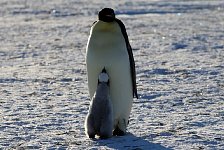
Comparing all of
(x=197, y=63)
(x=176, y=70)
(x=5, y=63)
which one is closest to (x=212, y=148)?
(x=176, y=70)

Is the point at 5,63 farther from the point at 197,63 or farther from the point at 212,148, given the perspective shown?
the point at 212,148

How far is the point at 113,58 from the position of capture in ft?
15.4

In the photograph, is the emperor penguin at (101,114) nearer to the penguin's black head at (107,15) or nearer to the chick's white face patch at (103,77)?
the chick's white face patch at (103,77)

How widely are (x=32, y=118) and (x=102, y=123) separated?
105cm

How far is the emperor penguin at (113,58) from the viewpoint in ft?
15.4

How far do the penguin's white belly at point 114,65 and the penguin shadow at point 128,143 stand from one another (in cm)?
25

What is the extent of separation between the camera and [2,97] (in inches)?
260

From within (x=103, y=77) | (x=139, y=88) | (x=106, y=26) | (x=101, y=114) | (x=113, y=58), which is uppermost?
(x=106, y=26)

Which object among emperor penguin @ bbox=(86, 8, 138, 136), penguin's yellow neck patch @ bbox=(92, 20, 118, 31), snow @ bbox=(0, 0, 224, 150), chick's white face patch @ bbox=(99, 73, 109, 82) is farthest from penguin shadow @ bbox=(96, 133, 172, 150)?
penguin's yellow neck patch @ bbox=(92, 20, 118, 31)

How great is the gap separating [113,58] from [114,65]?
0.06m

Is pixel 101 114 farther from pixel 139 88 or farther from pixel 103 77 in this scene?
pixel 139 88

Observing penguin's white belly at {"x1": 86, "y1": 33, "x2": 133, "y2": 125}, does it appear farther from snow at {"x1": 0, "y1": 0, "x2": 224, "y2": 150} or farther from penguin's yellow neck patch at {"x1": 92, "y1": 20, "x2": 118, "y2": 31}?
snow at {"x1": 0, "y1": 0, "x2": 224, "y2": 150}

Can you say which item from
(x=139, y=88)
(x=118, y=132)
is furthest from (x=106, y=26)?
(x=139, y=88)

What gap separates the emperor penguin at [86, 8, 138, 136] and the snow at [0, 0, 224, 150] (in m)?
0.24
